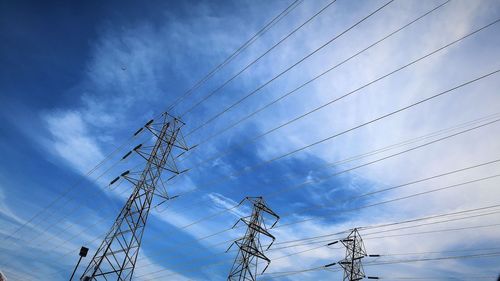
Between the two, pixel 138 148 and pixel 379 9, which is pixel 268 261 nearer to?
pixel 138 148

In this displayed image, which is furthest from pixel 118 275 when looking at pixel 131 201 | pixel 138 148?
pixel 138 148

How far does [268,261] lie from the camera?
27.1 metres

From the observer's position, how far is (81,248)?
23.7m

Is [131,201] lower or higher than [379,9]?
lower

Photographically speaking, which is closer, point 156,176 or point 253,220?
point 156,176

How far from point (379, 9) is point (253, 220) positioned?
68.6 feet

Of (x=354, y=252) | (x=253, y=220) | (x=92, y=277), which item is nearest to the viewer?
(x=92, y=277)

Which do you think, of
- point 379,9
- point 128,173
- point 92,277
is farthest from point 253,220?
point 379,9

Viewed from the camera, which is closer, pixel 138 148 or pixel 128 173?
pixel 128 173

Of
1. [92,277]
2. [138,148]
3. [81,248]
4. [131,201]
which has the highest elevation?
[138,148]

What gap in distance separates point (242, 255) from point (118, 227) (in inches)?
416

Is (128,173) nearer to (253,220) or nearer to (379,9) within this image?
(253,220)

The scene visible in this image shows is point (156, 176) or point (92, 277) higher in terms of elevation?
point (156, 176)

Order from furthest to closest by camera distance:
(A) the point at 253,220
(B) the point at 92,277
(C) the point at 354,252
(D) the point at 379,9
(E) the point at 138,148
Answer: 1. (C) the point at 354,252
2. (A) the point at 253,220
3. (E) the point at 138,148
4. (B) the point at 92,277
5. (D) the point at 379,9
